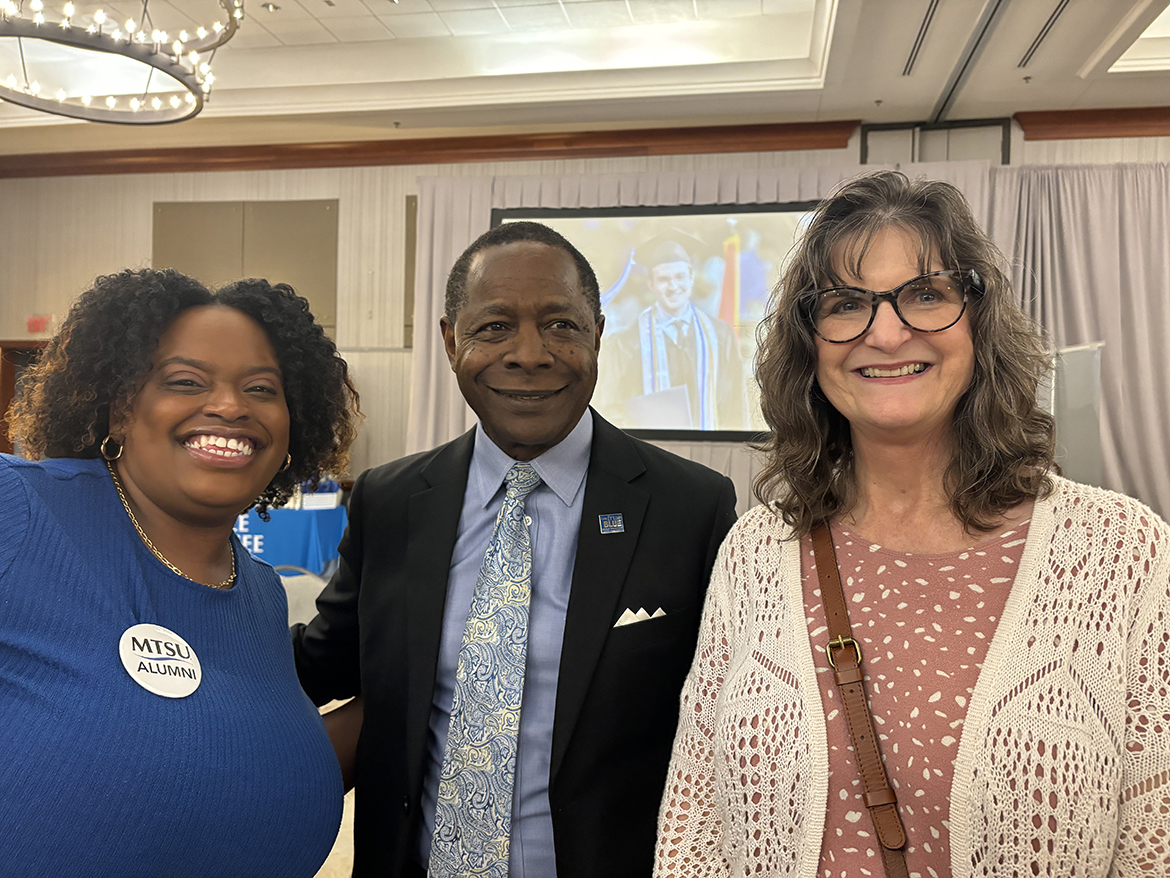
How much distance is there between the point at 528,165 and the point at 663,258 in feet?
5.52

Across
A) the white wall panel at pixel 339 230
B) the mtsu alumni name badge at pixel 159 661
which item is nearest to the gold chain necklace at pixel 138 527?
the mtsu alumni name badge at pixel 159 661

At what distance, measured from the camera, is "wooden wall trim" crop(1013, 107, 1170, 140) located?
7461 mm

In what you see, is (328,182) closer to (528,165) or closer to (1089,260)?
(528,165)

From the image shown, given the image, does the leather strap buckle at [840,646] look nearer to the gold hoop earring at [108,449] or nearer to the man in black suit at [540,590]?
the man in black suit at [540,590]

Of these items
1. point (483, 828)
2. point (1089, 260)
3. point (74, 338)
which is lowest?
point (483, 828)

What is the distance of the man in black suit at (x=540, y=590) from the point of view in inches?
61.1

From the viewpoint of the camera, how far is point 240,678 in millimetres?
1413

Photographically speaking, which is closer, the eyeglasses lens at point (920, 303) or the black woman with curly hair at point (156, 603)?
the black woman with curly hair at point (156, 603)

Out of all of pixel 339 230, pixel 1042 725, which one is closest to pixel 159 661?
pixel 1042 725

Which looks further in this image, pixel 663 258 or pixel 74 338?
pixel 663 258

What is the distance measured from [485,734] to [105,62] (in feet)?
28.7

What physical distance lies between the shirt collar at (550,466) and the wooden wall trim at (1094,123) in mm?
7548

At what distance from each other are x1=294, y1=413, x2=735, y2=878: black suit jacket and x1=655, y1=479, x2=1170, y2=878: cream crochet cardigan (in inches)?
10.2

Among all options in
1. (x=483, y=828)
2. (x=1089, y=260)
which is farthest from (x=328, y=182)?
(x=483, y=828)
